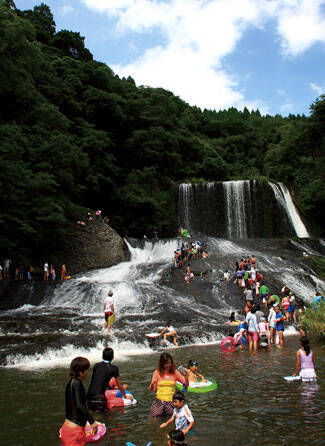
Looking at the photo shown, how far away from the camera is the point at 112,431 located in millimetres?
5293

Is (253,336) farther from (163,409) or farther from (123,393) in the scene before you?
(163,409)

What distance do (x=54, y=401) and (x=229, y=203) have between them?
33.1 meters

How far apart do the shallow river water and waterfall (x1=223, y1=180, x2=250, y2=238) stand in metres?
28.6

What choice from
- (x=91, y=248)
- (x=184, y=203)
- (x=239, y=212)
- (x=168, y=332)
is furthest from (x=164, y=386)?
A: (x=184, y=203)

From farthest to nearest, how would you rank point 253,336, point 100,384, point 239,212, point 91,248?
point 239,212, point 91,248, point 253,336, point 100,384

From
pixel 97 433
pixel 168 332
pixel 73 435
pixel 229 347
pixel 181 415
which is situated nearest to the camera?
pixel 73 435

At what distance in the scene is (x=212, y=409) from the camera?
19.8ft

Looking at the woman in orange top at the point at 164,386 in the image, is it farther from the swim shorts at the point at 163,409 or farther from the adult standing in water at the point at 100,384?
the adult standing in water at the point at 100,384

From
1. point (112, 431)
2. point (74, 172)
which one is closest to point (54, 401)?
point (112, 431)

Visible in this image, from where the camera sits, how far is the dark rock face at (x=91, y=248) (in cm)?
2611

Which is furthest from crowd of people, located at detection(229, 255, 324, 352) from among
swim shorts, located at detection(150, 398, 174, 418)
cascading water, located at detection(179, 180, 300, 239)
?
cascading water, located at detection(179, 180, 300, 239)

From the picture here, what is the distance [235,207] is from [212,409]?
108ft

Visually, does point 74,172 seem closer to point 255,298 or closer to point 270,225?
point 255,298

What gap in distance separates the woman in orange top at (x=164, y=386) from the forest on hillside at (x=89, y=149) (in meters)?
17.3
